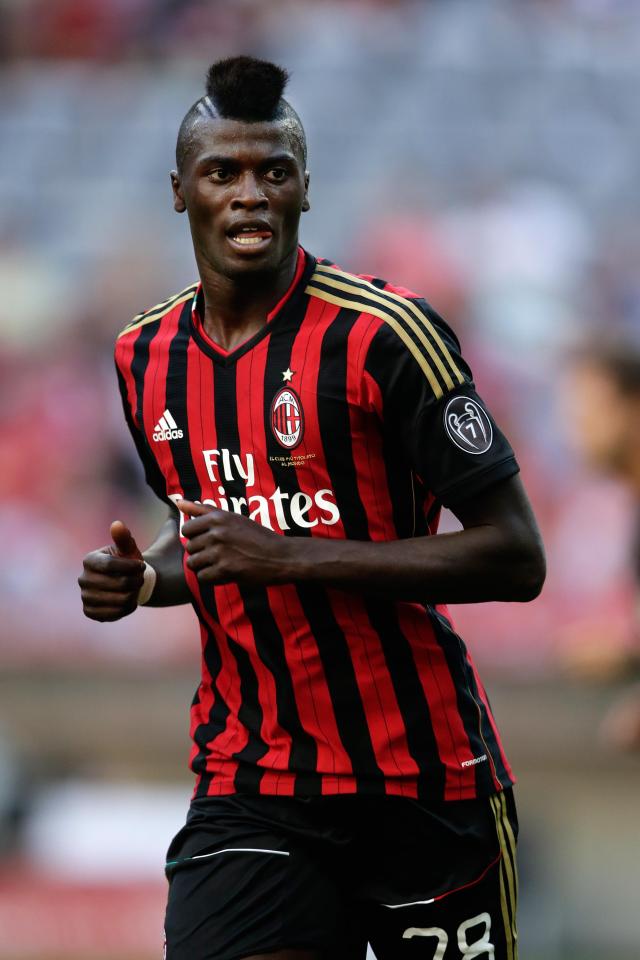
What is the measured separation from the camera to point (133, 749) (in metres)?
8.53

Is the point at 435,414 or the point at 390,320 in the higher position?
the point at 390,320

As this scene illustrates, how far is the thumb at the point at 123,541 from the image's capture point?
279 cm

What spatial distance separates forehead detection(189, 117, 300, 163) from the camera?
2.79 m

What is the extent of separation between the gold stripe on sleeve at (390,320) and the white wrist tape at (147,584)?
0.66 m

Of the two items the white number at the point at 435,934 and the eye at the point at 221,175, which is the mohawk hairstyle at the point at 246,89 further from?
the white number at the point at 435,934

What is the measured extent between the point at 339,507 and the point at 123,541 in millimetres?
417

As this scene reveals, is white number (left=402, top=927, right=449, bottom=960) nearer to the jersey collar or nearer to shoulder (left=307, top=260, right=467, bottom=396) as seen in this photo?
shoulder (left=307, top=260, right=467, bottom=396)

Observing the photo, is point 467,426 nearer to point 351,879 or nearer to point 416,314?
point 416,314

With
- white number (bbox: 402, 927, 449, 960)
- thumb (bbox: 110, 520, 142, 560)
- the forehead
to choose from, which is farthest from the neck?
white number (bbox: 402, 927, 449, 960)

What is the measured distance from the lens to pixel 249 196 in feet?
9.08

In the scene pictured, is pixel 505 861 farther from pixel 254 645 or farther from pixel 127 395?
pixel 127 395

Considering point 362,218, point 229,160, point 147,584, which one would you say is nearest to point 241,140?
point 229,160

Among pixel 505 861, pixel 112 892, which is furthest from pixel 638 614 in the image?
pixel 505 861

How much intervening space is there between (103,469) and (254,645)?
6487 mm
